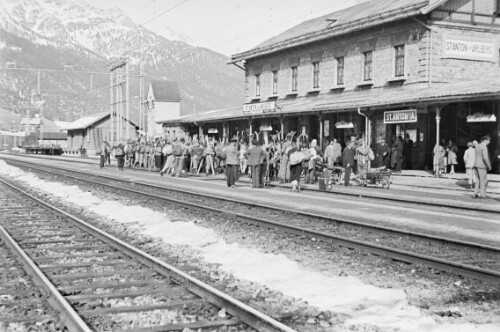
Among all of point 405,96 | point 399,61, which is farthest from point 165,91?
point 405,96

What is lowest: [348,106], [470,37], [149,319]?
[149,319]

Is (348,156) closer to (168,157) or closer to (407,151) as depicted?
(407,151)

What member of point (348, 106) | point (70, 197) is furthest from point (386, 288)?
point (348, 106)

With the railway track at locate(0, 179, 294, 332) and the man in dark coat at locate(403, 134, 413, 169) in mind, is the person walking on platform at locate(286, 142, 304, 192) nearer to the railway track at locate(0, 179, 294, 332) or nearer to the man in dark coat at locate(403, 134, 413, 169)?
the man in dark coat at locate(403, 134, 413, 169)

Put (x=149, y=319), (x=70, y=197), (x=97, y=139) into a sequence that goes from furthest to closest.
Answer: (x=97, y=139)
(x=70, y=197)
(x=149, y=319)

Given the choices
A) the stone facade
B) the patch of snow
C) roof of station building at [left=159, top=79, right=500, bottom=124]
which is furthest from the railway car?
the patch of snow

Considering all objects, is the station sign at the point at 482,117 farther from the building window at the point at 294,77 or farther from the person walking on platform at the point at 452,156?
the building window at the point at 294,77

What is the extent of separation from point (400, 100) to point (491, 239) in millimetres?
14114

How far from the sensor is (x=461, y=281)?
309 inches

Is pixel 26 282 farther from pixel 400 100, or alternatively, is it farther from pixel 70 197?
pixel 400 100

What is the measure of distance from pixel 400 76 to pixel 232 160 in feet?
36.5

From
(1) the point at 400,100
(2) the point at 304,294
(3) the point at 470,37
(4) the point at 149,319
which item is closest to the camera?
(4) the point at 149,319

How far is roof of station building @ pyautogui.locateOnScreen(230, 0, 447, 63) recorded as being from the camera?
2878 centimetres

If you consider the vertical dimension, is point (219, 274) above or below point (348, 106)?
below
